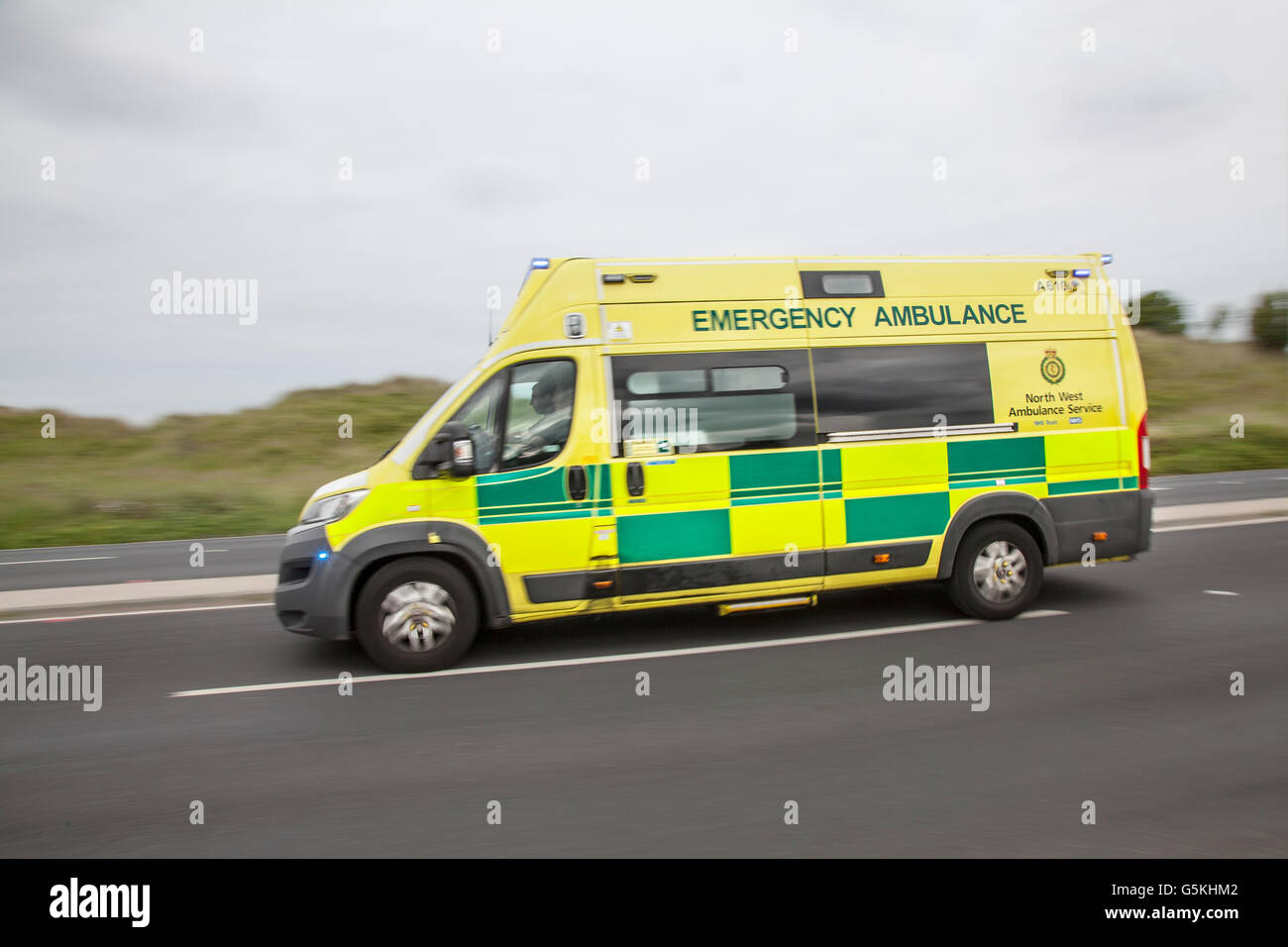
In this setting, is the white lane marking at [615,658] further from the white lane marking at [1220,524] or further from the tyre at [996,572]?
the white lane marking at [1220,524]

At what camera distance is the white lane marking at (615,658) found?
6273 millimetres

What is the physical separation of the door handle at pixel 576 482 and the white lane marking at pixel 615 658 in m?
1.15

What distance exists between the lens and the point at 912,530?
7305 millimetres

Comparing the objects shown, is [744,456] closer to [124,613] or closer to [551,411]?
[551,411]

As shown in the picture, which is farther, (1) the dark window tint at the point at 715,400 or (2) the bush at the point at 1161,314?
(2) the bush at the point at 1161,314

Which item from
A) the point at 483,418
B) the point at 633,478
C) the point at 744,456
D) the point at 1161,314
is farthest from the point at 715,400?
the point at 1161,314

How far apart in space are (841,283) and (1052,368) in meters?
1.89

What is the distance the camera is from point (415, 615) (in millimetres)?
6383

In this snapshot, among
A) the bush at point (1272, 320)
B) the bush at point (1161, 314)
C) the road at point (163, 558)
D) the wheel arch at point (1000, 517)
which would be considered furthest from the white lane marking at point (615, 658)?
the bush at point (1161, 314)

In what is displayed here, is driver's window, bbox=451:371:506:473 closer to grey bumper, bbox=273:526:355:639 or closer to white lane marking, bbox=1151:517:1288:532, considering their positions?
grey bumper, bbox=273:526:355:639

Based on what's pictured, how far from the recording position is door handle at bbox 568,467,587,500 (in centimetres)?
656

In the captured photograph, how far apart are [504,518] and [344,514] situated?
1.03 metres
